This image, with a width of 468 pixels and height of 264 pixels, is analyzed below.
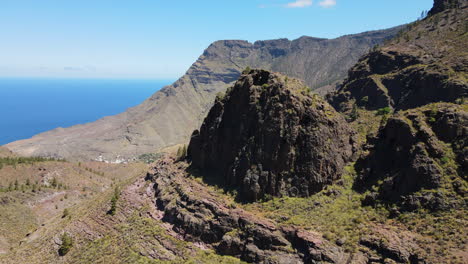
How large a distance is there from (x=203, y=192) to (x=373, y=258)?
29.4 m

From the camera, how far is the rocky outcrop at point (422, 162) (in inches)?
1554

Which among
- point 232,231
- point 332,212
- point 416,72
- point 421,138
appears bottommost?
point 232,231

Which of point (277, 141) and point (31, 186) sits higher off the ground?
point (277, 141)

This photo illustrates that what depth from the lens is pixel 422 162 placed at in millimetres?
41344

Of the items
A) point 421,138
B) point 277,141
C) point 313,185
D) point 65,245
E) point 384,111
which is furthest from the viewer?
point 384,111

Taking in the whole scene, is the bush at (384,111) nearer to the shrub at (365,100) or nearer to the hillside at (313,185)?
the shrub at (365,100)

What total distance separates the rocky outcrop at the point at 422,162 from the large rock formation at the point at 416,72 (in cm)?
3144

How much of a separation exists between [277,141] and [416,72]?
191 ft

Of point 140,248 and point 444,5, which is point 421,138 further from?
point 444,5

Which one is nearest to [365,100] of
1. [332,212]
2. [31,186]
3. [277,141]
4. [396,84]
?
[396,84]

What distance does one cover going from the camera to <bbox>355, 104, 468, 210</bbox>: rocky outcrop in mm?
39469

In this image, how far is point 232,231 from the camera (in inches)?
1837

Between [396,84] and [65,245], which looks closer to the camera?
[65,245]

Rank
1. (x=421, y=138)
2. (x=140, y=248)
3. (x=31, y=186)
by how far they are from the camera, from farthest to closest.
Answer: (x=31, y=186), (x=140, y=248), (x=421, y=138)
